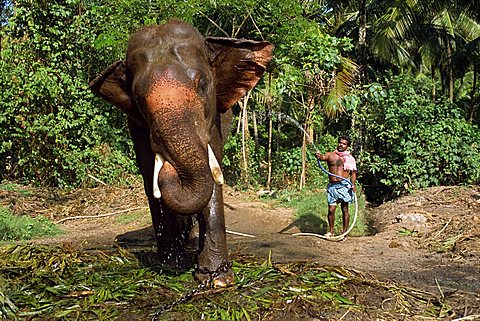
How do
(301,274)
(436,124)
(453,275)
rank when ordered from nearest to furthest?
(301,274)
(453,275)
(436,124)

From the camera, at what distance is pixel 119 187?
1288cm

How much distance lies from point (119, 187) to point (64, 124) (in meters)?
1.99

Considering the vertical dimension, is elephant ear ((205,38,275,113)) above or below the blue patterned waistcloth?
above

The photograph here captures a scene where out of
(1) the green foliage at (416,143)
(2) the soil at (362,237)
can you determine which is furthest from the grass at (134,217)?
(1) the green foliage at (416,143)

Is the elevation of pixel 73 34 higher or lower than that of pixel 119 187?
higher

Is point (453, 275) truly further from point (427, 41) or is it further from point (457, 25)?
point (457, 25)

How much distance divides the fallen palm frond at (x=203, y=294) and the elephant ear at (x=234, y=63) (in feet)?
5.15

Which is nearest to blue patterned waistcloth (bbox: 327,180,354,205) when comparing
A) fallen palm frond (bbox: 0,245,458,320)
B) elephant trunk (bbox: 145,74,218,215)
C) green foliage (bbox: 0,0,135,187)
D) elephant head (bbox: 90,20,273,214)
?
fallen palm frond (bbox: 0,245,458,320)

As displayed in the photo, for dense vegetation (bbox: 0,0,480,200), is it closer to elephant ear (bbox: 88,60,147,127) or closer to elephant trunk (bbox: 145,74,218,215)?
elephant ear (bbox: 88,60,147,127)

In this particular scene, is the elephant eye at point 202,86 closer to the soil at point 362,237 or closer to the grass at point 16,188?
the soil at point 362,237

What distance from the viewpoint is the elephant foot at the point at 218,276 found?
422cm

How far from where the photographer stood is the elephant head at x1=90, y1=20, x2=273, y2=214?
12.3ft

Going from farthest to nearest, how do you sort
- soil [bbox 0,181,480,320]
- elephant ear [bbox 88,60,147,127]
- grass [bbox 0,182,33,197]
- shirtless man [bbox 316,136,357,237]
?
1. grass [bbox 0,182,33,197]
2. shirtless man [bbox 316,136,357,237]
3. soil [bbox 0,181,480,320]
4. elephant ear [bbox 88,60,147,127]

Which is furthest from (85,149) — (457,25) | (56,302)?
(457,25)
